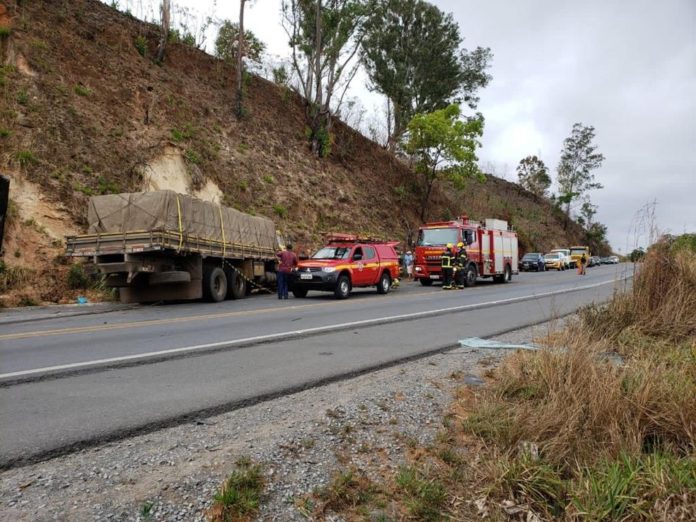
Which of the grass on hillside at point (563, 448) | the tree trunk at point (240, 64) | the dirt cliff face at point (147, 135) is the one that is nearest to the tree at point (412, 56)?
the dirt cliff face at point (147, 135)

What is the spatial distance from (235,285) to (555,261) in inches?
1467

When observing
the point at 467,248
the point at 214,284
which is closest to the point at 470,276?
the point at 467,248

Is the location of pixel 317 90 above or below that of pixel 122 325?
above

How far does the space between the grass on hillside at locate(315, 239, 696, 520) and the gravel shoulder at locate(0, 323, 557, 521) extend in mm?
325

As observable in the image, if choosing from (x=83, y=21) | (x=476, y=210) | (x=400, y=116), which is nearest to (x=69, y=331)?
(x=83, y=21)

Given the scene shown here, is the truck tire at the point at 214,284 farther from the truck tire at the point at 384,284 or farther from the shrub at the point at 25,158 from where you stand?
the shrub at the point at 25,158

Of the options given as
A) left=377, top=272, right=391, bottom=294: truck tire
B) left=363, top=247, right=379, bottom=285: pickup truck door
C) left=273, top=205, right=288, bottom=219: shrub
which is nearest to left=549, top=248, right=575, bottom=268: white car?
left=273, top=205, right=288, bottom=219: shrub

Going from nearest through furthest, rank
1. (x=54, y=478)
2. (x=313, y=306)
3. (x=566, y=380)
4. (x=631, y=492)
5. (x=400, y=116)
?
(x=631, y=492)
(x=54, y=478)
(x=566, y=380)
(x=313, y=306)
(x=400, y=116)

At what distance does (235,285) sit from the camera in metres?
17.5

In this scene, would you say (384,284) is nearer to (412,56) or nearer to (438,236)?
(438,236)

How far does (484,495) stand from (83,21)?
94.2 feet

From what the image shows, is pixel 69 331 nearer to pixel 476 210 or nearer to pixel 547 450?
pixel 547 450

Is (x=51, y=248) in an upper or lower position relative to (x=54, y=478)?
upper

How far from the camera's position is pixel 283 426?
4371mm
